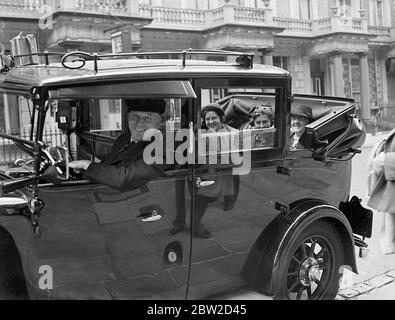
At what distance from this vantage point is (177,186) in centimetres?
304

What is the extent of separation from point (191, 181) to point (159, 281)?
67cm

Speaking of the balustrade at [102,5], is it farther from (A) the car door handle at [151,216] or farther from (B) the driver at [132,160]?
(A) the car door handle at [151,216]

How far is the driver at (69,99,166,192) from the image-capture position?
9.27 feet

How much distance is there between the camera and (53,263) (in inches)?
108

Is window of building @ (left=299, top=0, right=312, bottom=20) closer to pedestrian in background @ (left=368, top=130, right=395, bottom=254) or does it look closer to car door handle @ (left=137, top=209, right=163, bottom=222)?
pedestrian in background @ (left=368, top=130, right=395, bottom=254)

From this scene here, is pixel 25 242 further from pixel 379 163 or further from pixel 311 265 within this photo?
pixel 379 163

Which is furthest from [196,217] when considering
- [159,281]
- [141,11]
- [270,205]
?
[141,11]

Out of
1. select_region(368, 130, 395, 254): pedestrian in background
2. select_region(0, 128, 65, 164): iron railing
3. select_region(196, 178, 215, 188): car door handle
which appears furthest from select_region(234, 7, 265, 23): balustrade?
select_region(196, 178, 215, 188): car door handle

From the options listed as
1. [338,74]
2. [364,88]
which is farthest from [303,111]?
[364,88]

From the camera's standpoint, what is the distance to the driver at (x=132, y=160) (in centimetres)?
283

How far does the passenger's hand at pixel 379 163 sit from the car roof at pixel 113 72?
160cm

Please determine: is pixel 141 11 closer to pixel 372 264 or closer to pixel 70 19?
pixel 70 19

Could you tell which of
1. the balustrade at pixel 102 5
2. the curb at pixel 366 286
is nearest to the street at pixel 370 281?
the curb at pixel 366 286

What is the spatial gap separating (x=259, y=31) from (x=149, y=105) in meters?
19.8
